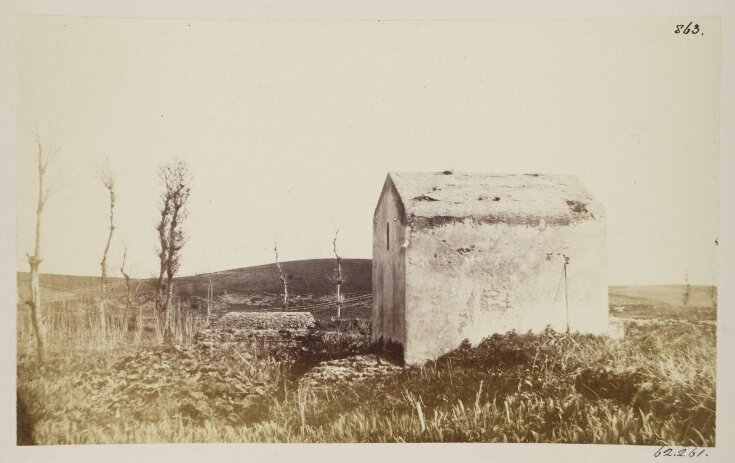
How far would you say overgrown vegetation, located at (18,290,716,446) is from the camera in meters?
8.61

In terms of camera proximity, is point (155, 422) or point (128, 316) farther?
point (128, 316)

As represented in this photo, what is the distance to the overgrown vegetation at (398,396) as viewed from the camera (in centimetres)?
861

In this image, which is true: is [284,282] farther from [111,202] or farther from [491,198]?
[491,198]

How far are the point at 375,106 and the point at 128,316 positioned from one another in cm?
465

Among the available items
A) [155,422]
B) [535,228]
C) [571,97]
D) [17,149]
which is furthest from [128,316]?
[571,97]

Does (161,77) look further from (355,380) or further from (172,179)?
(355,380)

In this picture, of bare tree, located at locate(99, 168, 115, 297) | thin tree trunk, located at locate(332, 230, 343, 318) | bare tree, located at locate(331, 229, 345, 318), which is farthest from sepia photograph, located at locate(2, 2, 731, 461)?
bare tree, located at locate(331, 229, 345, 318)

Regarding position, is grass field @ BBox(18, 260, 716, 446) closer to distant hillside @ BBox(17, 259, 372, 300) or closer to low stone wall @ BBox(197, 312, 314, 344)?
low stone wall @ BBox(197, 312, 314, 344)

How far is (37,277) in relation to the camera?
8.74 meters

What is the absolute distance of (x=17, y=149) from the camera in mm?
8742

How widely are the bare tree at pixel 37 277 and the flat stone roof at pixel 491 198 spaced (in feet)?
15.9

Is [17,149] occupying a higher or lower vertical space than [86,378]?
higher

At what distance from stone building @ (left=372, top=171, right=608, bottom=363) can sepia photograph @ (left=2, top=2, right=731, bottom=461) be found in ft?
0.11

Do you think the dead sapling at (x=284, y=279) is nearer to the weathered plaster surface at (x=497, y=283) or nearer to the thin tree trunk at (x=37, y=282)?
the weathered plaster surface at (x=497, y=283)
